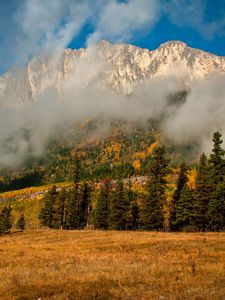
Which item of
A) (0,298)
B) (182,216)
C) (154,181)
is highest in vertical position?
(154,181)

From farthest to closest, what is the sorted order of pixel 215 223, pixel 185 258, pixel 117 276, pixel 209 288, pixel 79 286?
1. pixel 215 223
2. pixel 185 258
3. pixel 117 276
4. pixel 79 286
5. pixel 209 288

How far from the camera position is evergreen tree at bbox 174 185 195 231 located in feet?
227

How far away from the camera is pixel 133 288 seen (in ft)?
47.4

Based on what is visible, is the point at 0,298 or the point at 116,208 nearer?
the point at 0,298

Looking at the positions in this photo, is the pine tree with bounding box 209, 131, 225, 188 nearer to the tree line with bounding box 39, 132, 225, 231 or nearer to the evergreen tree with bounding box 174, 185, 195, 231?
the tree line with bounding box 39, 132, 225, 231

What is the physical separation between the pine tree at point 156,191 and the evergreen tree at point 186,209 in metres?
4.38

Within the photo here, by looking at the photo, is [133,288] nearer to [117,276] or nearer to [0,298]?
[117,276]

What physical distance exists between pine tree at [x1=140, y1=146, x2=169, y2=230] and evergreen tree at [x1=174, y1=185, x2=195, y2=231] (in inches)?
172

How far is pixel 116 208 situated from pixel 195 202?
2300 centimetres

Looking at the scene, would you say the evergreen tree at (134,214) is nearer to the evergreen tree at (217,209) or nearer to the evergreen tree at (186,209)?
the evergreen tree at (186,209)

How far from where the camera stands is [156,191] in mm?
66938

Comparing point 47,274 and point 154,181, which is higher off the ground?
point 154,181

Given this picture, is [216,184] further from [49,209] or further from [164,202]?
[49,209]

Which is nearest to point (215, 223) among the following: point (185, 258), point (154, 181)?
point (154, 181)
